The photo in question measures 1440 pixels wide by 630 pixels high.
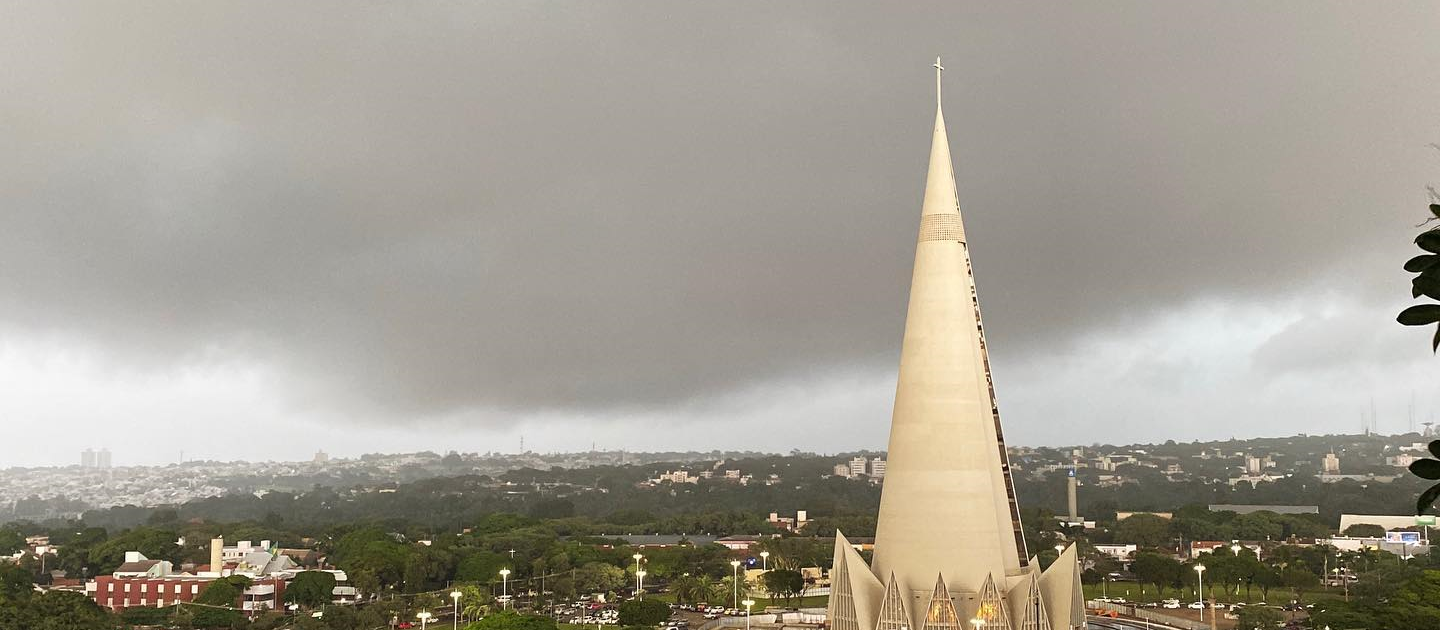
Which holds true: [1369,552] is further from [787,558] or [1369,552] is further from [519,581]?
[519,581]

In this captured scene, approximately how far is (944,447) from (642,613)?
29538 millimetres

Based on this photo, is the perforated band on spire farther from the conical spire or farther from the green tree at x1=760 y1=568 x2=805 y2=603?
the green tree at x1=760 y1=568 x2=805 y2=603

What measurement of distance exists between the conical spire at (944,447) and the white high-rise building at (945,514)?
2 centimetres

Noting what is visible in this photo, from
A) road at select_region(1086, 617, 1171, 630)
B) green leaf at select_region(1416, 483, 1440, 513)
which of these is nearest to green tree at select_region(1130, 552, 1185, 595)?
road at select_region(1086, 617, 1171, 630)

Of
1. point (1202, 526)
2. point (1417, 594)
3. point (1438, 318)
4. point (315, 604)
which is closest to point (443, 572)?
point (315, 604)

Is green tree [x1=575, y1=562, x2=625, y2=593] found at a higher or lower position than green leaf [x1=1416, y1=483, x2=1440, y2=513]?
lower

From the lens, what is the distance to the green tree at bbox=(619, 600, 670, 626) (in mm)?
50344

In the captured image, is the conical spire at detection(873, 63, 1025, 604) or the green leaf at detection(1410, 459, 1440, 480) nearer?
the green leaf at detection(1410, 459, 1440, 480)

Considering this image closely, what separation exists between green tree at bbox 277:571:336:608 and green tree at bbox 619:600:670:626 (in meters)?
22.8

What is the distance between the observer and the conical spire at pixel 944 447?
23391mm

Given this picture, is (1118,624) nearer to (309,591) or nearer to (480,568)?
(480,568)

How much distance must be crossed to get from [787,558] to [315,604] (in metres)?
30.7

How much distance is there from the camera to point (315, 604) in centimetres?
6606

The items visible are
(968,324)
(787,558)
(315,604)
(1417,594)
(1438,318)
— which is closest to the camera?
(1438,318)
